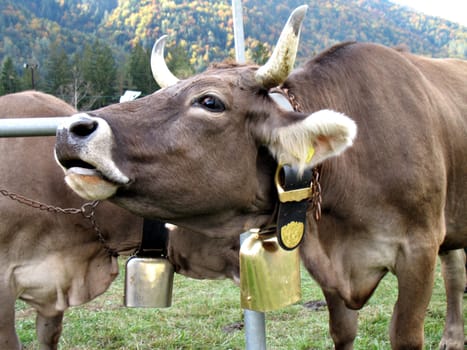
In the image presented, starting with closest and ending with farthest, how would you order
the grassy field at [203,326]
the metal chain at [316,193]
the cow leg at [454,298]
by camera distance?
the metal chain at [316,193], the cow leg at [454,298], the grassy field at [203,326]

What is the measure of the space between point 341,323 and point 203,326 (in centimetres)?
217

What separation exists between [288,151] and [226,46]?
235 ft

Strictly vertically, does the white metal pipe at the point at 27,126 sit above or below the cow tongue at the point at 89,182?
above

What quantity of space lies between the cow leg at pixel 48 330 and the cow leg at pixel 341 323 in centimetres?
209

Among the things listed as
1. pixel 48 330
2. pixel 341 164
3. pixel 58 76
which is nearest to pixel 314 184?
pixel 341 164

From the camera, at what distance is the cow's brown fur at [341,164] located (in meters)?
2.30

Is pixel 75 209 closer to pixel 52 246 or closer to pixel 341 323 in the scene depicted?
pixel 52 246

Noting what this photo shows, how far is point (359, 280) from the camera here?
3197mm

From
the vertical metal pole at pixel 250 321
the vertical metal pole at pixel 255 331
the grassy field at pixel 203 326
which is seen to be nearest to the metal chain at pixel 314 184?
the vertical metal pole at pixel 250 321

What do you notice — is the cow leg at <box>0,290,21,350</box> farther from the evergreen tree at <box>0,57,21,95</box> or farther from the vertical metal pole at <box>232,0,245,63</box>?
the evergreen tree at <box>0,57,21,95</box>

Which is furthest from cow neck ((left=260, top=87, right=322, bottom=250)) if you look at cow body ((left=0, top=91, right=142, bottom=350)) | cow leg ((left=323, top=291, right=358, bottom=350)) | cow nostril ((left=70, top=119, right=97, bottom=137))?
cow body ((left=0, top=91, right=142, bottom=350))

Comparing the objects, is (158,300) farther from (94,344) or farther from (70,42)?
(70,42)

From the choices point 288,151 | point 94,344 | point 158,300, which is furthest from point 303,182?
point 94,344

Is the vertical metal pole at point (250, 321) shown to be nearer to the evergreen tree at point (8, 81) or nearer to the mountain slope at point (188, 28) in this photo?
the evergreen tree at point (8, 81)
